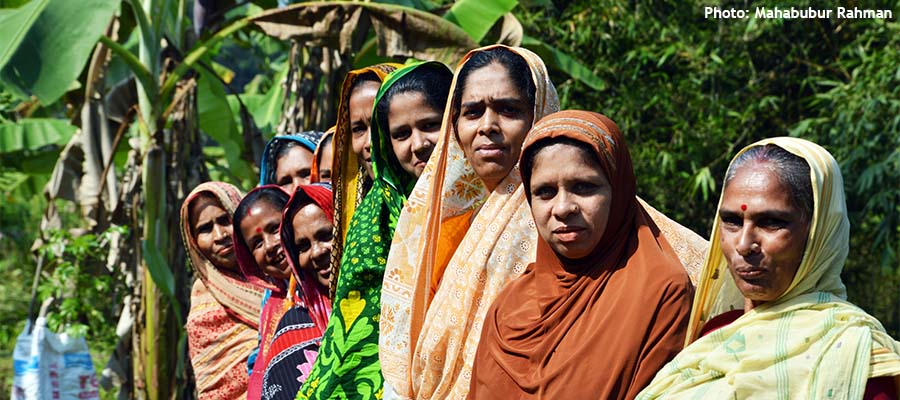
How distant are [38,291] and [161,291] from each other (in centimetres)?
74

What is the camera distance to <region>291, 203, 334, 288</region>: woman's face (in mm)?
4137

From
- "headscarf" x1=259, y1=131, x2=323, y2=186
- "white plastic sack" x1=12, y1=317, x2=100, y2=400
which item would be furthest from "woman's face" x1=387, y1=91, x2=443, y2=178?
"white plastic sack" x1=12, y1=317, x2=100, y2=400

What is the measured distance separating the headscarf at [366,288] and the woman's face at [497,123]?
0.49 metres

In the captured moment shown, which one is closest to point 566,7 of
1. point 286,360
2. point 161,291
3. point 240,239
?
point 161,291

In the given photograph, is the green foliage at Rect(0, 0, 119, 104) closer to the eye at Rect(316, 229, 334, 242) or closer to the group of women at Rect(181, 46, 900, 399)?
the group of women at Rect(181, 46, 900, 399)

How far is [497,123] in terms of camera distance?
10.4ft

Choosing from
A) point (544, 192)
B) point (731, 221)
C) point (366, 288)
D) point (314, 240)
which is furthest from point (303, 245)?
point (731, 221)

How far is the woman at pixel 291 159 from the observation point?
16.8 ft

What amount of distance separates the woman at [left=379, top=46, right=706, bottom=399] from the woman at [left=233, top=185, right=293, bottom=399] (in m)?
1.18

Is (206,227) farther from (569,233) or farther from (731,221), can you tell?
(731,221)

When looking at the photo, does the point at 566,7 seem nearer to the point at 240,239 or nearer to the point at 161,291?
the point at 161,291

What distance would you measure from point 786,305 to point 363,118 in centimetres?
181

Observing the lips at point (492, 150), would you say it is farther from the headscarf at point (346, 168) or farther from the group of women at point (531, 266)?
the headscarf at point (346, 168)

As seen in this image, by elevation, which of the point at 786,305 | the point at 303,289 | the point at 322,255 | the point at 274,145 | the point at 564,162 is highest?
the point at 564,162
